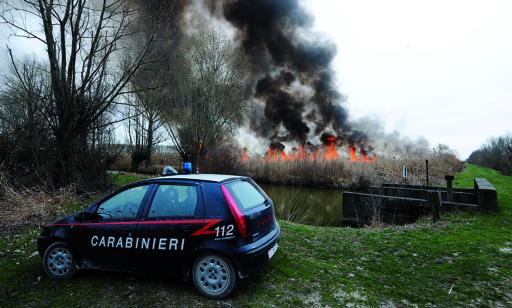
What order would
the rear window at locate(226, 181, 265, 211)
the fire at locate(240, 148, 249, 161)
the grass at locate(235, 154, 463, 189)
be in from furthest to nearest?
the fire at locate(240, 148, 249, 161), the grass at locate(235, 154, 463, 189), the rear window at locate(226, 181, 265, 211)

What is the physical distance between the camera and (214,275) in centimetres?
397

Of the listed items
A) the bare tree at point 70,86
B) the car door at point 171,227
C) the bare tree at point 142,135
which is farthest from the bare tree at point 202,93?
the car door at point 171,227

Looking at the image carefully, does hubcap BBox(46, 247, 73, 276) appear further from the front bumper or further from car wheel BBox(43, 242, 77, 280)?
the front bumper

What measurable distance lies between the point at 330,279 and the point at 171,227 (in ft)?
7.71

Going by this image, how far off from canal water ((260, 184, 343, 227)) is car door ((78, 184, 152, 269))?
7923mm

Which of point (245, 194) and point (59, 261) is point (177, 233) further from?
point (59, 261)

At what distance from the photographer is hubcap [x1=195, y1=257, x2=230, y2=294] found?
392 centimetres

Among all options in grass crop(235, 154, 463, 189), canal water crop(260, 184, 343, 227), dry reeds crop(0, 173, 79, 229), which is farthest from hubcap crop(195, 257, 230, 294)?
grass crop(235, 154, 463, 189)

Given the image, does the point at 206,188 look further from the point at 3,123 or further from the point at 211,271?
the point at 3,123

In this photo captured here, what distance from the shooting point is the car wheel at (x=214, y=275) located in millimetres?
3875

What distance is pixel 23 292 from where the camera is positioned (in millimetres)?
4199

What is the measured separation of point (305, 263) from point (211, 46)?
2199cm

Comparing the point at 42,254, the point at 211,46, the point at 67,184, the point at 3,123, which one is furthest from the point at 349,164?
the point at 42,254

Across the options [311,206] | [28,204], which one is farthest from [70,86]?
[311,206]
